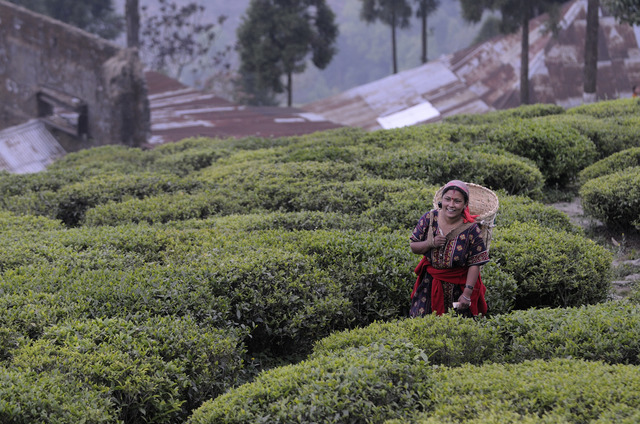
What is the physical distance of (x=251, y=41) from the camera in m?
30.7

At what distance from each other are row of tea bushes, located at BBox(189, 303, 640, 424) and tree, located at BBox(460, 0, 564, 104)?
1993 cm

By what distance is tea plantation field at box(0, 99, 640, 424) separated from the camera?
4180 mm

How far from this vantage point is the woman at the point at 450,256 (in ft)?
16.9

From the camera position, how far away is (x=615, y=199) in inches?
335

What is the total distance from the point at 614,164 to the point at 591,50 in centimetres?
1136

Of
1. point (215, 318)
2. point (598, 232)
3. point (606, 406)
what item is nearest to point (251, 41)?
point (598, 232)

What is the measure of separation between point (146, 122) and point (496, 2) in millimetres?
13561

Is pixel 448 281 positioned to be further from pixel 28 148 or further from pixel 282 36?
pixel 282 36

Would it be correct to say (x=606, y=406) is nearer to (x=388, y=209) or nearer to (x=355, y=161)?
(x=388, y=209)

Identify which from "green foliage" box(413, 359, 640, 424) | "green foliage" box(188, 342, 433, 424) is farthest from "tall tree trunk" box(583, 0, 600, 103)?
"green foliage" box(188, 342, 433, 424)

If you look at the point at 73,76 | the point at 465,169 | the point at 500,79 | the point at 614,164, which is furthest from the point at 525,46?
the point at 465,169

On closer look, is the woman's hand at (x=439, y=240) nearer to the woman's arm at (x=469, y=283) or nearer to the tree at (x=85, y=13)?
the woman's arm at (x=469, y=283)

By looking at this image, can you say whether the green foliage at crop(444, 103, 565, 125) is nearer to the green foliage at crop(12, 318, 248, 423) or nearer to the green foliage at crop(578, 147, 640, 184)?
the green foliage at crop(578, 147, 640, 184)

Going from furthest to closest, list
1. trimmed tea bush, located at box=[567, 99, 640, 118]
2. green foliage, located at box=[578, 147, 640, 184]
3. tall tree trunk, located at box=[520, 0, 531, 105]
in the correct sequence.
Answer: tall tree trunk, located at box=[520, 0, 531, 105]
trimmed tea bush, located at box=[567, 99, 640, 118]
green foliage, located at box=[578, 147, 640, 184]
